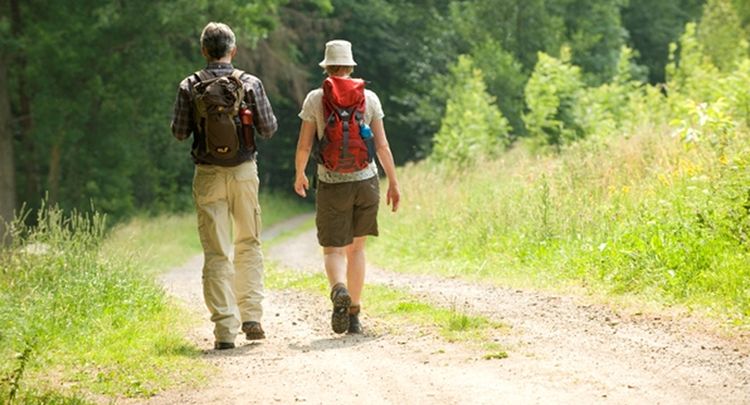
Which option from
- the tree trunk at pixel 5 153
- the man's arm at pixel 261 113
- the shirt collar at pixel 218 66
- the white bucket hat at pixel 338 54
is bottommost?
the tree trunk at pixel 5 153

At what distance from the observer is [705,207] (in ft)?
36.2

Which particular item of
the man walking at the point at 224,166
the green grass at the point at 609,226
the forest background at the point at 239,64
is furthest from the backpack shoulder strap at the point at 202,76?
the forest background at the point at 239,64

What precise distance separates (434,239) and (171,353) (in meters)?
9.09

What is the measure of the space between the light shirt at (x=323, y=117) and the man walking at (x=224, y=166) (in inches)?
11.4

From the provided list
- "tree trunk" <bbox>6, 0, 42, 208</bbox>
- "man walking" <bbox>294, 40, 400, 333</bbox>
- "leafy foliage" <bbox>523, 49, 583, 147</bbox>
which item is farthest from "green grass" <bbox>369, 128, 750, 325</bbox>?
"tree trunk" <bbox>6, 0, 42, 208</bbox>

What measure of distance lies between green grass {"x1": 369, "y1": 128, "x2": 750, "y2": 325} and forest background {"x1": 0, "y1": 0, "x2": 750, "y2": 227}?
4.81 m

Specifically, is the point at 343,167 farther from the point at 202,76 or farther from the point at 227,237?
the point at 202,76

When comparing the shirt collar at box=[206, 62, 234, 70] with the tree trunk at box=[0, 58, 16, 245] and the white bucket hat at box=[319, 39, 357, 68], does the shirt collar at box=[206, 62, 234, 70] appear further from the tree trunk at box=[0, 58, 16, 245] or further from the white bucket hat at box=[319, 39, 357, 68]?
the tree trunk at box=[0, 58, 16, 245]

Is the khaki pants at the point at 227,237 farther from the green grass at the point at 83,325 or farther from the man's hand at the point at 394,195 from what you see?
the man's hand at the point at 394,195

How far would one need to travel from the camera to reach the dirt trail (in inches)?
260

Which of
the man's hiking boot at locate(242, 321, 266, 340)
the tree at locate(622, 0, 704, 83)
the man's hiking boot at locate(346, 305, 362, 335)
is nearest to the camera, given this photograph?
the man's hiking boot at locate(242, 321, 266, 340)

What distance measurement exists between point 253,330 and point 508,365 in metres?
2.57

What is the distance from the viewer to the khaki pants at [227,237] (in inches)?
360

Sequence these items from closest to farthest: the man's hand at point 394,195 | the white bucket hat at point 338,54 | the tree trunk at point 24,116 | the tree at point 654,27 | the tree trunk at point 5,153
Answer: the white bucket hat at point 338,54
the man's hand at point 394,195
the tree trunk at point 5,153
the tree trunk at point 24,116
the tree at point 654,27
